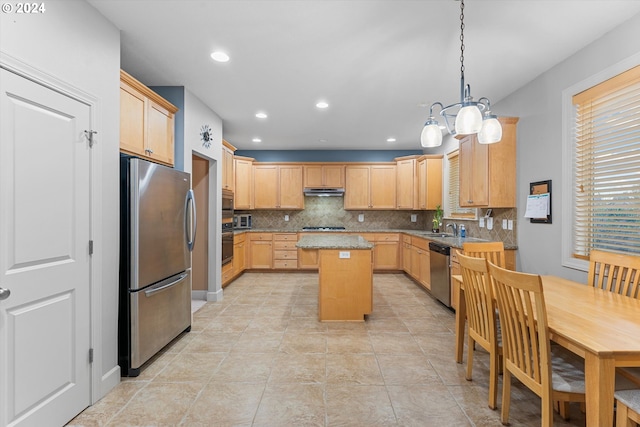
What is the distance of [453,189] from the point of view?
557cm

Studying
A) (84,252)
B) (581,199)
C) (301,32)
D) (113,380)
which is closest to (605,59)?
(581,199)

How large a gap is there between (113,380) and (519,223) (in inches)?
168

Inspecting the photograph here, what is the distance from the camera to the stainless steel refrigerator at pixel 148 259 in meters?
2.39

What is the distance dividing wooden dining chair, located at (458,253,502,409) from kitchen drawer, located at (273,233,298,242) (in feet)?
14.7

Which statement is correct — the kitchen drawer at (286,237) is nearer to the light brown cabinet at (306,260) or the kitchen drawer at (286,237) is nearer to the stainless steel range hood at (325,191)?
the light brown cabinet at (306,260)

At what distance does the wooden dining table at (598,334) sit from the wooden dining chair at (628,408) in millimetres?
115

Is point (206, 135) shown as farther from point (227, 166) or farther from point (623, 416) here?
point (623, 416)

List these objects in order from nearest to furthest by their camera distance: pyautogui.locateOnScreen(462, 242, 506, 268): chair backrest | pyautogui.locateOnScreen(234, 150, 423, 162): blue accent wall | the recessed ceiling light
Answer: the recessed ceiling light < pyautogui.locateOnScreen(462, 242, 506, 268): chair backrest < pyautogui.locateOnScreen(234, 150, 423, 162): blue accent wall

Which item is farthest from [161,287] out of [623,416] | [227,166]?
[623,416]

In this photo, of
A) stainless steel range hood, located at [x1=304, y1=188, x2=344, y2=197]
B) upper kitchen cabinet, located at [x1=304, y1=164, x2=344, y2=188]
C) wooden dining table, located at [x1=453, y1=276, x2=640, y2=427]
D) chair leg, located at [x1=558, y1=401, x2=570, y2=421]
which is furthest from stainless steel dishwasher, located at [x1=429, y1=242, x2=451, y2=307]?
upper kitchen cabinet, located at [x1=304, y1=164, x2=344, y2=188]

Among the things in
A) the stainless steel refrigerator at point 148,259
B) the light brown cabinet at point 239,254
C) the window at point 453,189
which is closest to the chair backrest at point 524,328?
the stainless steel refrigerator at point 148,259

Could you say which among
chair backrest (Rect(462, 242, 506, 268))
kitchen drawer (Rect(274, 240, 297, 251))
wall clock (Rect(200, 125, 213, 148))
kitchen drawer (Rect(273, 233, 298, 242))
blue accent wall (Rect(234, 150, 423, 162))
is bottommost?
kitchen drawer (Rect(274, 240, 297, 251))

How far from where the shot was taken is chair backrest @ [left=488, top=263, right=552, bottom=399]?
57.8 inches

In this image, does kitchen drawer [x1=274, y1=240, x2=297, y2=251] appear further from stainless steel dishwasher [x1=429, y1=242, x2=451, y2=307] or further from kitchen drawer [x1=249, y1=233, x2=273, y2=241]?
stainless steel dishwasher [x1=429, y1=242, x2=451, y2=307]
